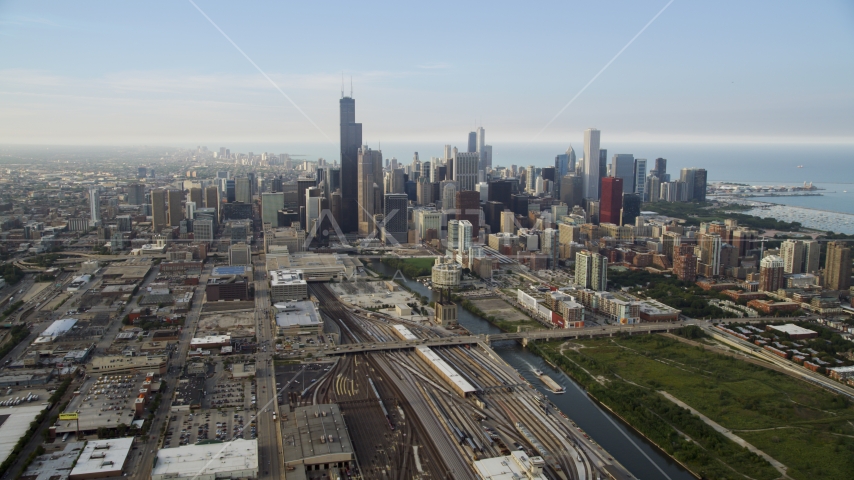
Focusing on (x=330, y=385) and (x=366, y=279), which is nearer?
(x=330, y=385)

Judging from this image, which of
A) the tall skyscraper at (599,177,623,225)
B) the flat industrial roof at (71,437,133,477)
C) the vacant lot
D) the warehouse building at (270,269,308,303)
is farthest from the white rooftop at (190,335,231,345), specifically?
the tall skyscraper at (599,177,623,225)

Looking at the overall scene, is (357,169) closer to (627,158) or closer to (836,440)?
(627,158)

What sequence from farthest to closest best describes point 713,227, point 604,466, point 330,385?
point 713,227, point 330,385, point 604,466

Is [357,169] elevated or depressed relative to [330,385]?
elevated

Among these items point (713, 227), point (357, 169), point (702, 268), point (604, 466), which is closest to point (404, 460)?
point (604, 466)

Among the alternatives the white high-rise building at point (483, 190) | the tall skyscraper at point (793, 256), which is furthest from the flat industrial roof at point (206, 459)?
the white high-rise building at point (483, 190)

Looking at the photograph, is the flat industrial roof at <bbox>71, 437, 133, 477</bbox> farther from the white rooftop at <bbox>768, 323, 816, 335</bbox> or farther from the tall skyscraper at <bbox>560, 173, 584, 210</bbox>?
the tall skyscraper at <bbox>560, 173, 584, 210</bbox>
